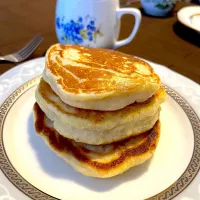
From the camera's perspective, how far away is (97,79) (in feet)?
2.56

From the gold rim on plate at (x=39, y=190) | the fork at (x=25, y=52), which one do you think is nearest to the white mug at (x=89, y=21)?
the fork at (x=25, y=52)

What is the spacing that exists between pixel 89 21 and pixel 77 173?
0.65 metres

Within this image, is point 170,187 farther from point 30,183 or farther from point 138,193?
point 30,183

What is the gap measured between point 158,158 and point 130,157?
11cm

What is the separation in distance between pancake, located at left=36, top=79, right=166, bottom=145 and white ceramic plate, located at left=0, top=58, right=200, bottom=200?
103mm

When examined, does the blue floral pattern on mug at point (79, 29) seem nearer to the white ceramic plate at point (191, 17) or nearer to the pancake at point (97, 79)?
the pancake at point (97, 79)

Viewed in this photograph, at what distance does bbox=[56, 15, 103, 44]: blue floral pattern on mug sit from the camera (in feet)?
3.99

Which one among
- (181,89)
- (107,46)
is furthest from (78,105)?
(107,46)

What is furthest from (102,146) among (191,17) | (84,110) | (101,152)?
(191,17)

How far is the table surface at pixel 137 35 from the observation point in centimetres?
138

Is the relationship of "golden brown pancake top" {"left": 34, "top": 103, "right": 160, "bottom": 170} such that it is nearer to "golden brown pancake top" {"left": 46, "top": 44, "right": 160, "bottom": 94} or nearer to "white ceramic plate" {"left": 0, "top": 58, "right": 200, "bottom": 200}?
"white ceramic plate" {"left": 0, "top": 58, "right": 200, "bottom": 200}

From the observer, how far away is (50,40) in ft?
4.81

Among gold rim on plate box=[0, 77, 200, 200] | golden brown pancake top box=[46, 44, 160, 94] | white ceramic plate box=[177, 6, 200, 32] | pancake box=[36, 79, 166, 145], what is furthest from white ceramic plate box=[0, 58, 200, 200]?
white ceramic plate box=[177, 6, 200, 32]

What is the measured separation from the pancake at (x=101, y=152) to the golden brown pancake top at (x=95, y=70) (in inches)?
6.2
